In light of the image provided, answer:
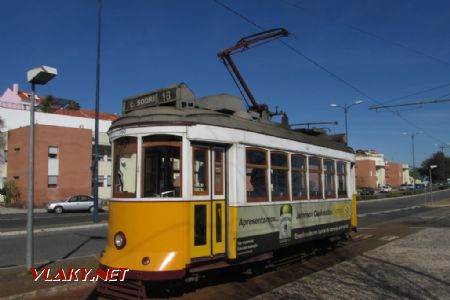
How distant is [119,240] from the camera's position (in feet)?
22.9

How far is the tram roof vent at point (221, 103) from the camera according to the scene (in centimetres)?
842

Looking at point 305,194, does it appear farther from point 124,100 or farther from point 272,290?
point 124,100

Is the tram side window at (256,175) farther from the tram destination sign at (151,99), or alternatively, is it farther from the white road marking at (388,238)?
the white road marking at (388,238)

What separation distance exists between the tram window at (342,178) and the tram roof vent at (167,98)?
5.63 metres

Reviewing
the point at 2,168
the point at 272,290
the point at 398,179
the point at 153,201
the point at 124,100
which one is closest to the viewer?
the point at 153,201

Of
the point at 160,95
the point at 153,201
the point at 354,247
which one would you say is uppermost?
the point at 160,95

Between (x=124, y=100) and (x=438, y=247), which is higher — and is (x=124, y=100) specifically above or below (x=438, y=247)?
above

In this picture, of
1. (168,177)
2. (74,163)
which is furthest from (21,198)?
(168,177)

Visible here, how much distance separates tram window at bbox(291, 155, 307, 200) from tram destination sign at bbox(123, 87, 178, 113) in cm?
309

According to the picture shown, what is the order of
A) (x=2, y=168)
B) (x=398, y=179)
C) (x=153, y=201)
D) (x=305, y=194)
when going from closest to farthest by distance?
(x=153, y=201), (x=305, y=194), (x=2, y=168), (x=398, y=179)

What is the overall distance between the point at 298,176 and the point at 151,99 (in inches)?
141

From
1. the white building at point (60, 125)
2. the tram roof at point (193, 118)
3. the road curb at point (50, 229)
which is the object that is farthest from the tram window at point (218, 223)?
the white building at point (60, 125)

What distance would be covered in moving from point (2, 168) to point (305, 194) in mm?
40940

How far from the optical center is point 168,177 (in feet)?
23.4
